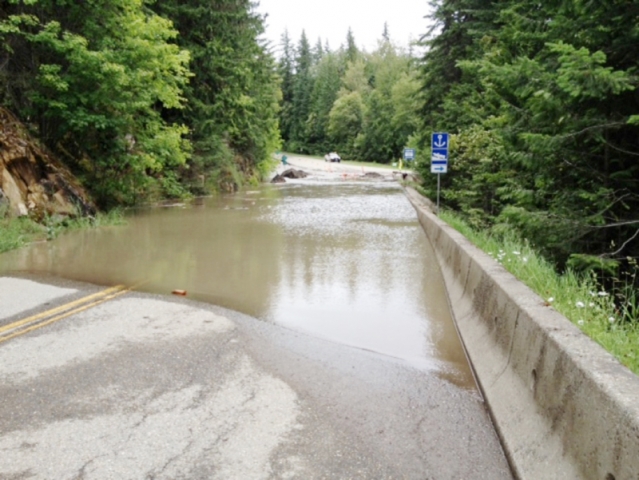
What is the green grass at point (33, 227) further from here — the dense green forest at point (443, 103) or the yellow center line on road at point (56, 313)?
the yellow center line on road at point (56, 313)

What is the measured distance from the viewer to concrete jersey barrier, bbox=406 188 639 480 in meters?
2.85

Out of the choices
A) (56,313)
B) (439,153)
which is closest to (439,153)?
(439,153)

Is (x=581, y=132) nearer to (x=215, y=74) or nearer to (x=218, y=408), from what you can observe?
(x=218, y=408)

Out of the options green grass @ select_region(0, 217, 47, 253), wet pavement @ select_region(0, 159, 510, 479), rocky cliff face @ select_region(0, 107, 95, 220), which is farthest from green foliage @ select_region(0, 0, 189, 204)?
wet pavement @ select_region(0, 159, 510, 479)

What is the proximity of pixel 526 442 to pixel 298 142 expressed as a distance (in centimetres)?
11724

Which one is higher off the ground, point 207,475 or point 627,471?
point 627,471

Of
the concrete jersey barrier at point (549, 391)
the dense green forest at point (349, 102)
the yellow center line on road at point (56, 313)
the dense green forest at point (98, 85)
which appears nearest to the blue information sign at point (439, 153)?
the dense green forest at point (98, 85)

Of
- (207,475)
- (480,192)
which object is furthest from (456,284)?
(480,192)

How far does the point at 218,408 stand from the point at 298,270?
20.6 ft

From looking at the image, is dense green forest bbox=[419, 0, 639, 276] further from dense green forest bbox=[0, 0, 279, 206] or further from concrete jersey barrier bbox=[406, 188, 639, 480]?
dense green forest bbox=[0, 0, 279, 206]

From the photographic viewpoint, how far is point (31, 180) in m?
16.1

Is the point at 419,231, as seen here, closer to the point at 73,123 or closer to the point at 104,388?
the point at 73,123

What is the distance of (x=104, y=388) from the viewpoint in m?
5.12

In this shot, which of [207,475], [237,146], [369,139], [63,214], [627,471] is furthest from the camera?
[369,139]
